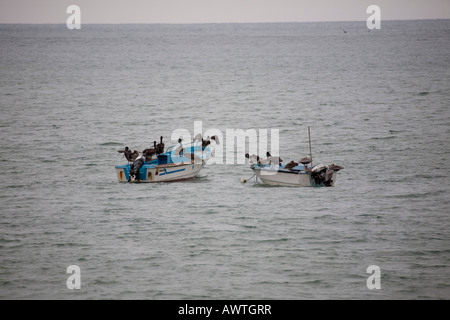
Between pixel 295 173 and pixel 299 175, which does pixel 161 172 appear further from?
pixel 299 175

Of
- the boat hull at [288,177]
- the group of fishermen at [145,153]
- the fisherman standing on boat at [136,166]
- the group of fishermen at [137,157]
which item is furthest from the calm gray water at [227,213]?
the group of fishermen at [145,153]

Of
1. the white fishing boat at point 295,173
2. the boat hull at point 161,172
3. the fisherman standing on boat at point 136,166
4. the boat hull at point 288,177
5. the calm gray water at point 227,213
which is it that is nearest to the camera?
the calm gray water at point 227,213

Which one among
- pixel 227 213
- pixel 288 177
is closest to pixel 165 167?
pixel 227 213

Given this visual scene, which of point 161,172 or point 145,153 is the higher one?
point 145,153

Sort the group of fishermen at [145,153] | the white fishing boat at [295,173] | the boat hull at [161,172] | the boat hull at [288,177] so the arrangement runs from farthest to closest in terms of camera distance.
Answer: the boat hull at [161,172]
the group of fishermen at [145,153]
the boat hull at [288,177]
the white fishing boat at [295,173]

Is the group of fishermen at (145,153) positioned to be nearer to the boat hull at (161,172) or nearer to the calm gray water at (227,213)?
the boat hull at (161,172)

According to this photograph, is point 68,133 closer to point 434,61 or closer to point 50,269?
point 50,269

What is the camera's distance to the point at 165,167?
34.0 metres

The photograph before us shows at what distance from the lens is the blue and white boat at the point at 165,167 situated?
34.0 m

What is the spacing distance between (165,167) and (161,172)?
36 centimetres

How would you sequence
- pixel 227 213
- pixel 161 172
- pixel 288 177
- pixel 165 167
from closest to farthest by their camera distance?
pixel 227 213, pixel 288 177, pixel 165 167, pixel 161 172

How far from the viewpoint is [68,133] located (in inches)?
2112
